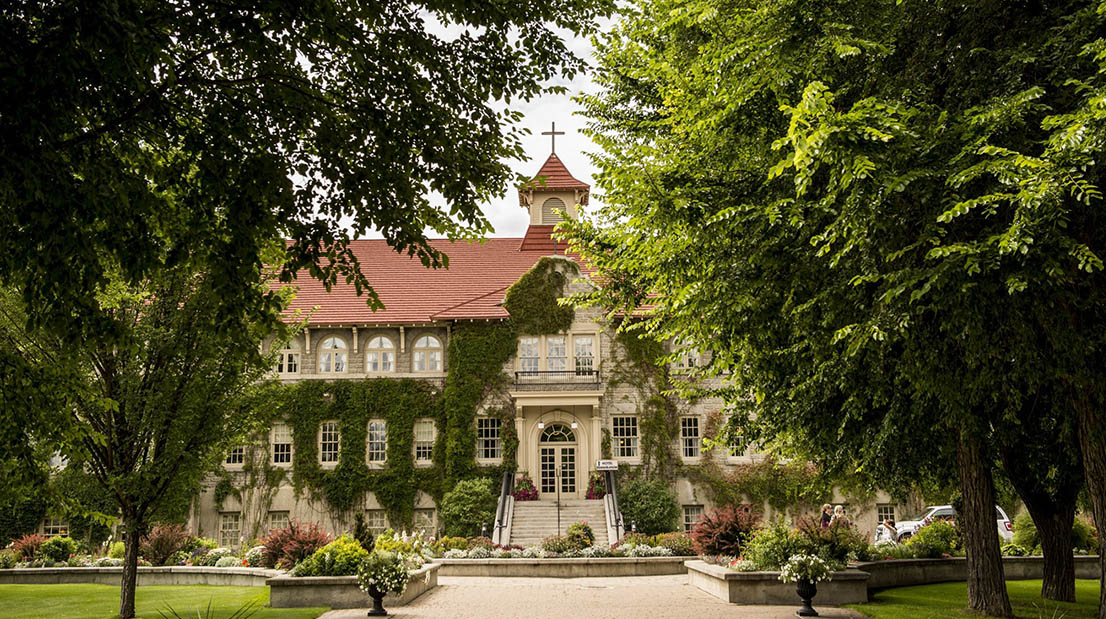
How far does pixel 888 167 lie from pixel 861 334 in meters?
1.79

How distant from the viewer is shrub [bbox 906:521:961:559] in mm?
19719

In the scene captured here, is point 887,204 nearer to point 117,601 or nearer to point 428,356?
point 117,601

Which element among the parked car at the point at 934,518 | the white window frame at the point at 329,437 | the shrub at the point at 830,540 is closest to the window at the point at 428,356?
the white window frame at the point at 329,437

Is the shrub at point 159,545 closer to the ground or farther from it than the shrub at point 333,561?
closer to the ground

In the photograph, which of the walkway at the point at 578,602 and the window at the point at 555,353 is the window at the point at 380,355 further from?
the walkway at the point at 578,602

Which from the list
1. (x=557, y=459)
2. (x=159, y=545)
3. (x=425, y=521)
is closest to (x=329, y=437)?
(x=425, y=521)

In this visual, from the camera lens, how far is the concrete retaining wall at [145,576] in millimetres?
18859

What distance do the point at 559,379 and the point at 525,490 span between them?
4.35m

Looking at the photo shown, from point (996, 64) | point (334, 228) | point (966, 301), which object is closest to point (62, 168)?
point (334, 228)

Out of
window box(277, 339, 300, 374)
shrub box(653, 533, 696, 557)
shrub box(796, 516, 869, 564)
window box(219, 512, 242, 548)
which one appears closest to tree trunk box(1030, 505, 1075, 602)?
shrub box(796, 516, 869, 564)

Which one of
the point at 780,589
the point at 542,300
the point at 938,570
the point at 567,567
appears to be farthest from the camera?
the point at 542,300

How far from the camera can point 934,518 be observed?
86.2 ft

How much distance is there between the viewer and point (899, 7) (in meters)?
10.1

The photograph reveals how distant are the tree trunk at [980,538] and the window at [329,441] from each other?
24024mm
